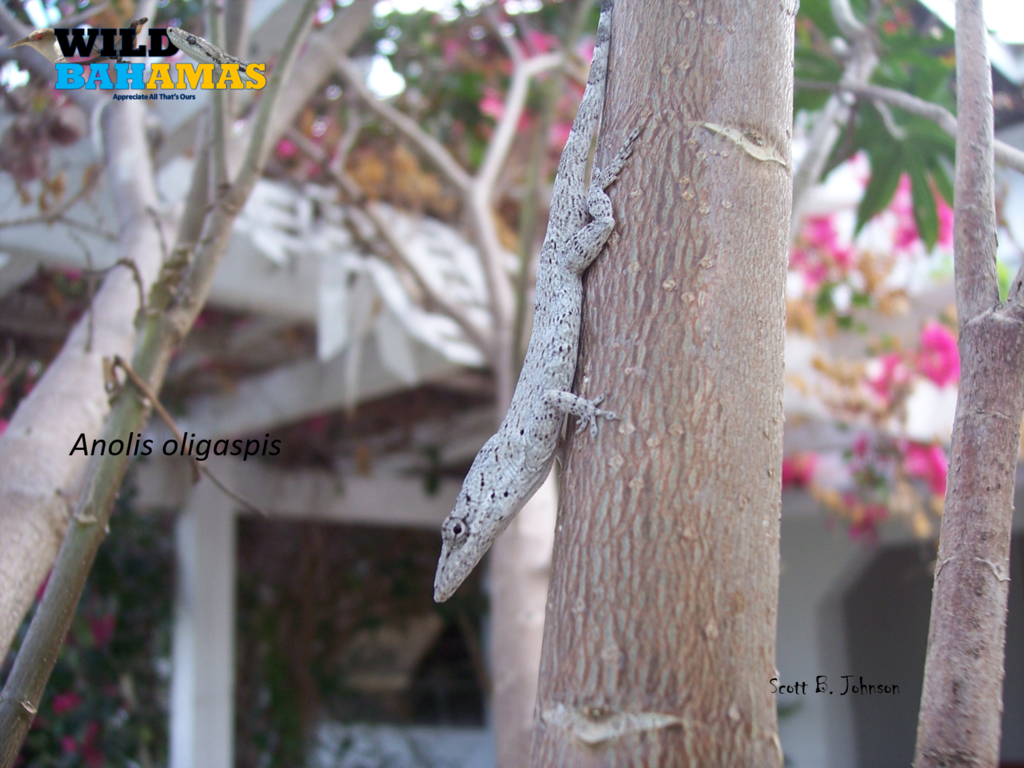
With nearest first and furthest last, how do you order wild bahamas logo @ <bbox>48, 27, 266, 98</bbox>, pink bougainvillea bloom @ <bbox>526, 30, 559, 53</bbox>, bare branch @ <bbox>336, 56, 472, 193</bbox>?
wild bahamas logo @ <bbox>48, 27, 266, 98</bbox>
bare branch @ <bbox>336, 56, 472, 193</bbox>
pink bougainvillea bloom @ <bbox>526, 30, 559, 53</bbox>

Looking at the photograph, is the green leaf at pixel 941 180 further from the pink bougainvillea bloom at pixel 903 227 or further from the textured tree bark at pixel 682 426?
the textured tree bark at pixel 682 426

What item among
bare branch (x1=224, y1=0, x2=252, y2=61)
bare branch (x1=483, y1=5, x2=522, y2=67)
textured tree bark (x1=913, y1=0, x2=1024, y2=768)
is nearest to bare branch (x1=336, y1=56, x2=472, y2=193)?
bare branch (x1=483, y1=5, x2=522, y2=67)

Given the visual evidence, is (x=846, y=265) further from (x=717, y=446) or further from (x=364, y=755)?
(x=364, y=755)

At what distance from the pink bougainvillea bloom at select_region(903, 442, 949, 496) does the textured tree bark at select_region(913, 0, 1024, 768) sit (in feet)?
10.6

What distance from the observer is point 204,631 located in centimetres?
468

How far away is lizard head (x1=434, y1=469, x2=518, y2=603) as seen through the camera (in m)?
1.62

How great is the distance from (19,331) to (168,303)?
8.22ft

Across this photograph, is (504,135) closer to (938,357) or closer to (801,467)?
(938,357)

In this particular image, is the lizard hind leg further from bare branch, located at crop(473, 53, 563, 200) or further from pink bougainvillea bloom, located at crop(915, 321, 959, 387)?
pink bougainvillea bloom, located at crop(915, 321, 959, 387)

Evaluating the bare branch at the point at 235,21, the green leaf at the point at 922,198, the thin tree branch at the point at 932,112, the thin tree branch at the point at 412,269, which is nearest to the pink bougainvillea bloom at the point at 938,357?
the green leaf at the point at 922,198

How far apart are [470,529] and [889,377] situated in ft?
10.6

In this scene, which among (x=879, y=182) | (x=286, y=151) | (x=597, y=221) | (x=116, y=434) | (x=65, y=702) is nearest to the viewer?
(x=597, y=221)

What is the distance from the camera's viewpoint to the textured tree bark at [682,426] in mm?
962

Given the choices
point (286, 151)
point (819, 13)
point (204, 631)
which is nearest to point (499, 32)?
point (286, 151)
